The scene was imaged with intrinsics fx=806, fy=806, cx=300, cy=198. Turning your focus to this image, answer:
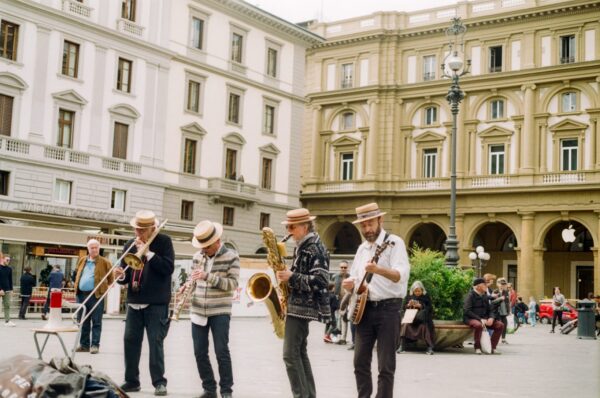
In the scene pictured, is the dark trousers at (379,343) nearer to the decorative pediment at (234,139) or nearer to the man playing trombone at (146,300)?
the man playing trombone at (146,300)

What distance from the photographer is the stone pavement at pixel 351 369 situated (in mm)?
10023

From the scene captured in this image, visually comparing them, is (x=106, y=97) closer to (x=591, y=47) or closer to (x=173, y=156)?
(x=173, y=156)

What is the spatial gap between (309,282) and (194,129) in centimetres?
3295

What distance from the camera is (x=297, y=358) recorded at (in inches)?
291

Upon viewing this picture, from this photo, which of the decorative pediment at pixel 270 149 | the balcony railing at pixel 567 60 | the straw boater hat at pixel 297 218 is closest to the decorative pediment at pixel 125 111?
the decorative pediment at pixel 270 149

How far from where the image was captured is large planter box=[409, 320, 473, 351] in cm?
1681

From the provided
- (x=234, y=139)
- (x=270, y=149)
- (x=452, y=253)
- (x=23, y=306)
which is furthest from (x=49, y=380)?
(x=270, y=149)

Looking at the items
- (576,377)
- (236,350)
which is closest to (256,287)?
(576,377)

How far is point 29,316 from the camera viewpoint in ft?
78.7

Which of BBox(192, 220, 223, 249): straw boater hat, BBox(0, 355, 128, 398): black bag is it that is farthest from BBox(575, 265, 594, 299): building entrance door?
BBox(0, 355, 128, 398): black bag

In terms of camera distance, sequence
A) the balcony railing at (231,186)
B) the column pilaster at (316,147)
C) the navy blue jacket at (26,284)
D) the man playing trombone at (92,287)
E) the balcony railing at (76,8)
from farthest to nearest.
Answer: the column pilaster at (316,147), the balcony railing at (231,186), the balcony railing at (76,8), the navy blue jacket at (26,284), the man playing trombone at (92,287)

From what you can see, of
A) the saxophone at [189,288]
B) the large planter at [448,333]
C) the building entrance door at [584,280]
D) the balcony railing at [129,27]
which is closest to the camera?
the saxophone at [189,288]

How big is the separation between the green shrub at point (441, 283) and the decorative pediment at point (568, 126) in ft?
91.9

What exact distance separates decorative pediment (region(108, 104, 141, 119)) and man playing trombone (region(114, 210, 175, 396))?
27561mm
